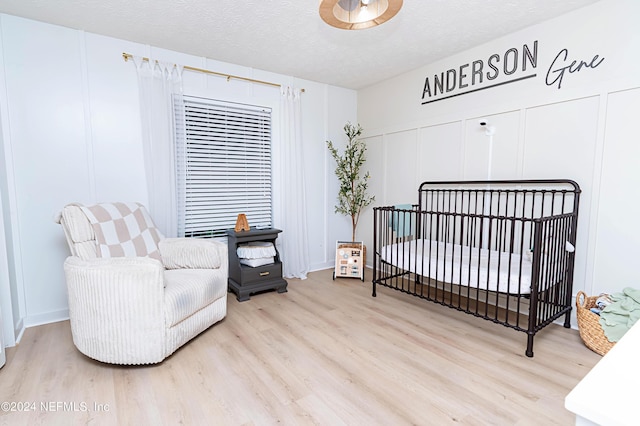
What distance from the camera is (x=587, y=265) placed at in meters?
2.31

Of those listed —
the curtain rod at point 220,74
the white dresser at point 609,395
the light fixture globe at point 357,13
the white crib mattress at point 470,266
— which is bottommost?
the white crib mattress at point 470,266

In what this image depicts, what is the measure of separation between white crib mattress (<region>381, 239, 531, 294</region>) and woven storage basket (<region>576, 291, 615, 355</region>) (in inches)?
16.8

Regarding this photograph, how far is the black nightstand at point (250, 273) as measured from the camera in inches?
122

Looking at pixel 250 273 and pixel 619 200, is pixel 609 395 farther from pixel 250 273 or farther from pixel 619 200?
pixel 250 273

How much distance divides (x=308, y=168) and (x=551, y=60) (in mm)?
2574

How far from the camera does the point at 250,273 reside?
3.15 metres

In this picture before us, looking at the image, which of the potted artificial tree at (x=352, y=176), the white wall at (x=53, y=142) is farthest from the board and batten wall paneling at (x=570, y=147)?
the white wall at (x=53, y=142)

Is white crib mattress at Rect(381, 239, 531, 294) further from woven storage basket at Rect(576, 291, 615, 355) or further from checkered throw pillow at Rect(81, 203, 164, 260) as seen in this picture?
checkered throw pillow at Rect(81, 203, 164, 260)

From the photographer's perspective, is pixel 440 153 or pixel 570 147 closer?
pixel 570 147

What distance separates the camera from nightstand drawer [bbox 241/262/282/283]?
3.13m

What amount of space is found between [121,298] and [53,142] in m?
1.64

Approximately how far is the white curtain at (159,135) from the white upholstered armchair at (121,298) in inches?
24.5

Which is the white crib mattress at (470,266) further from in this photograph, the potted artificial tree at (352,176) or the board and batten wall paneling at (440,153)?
the potted artificial tree at (352,176)

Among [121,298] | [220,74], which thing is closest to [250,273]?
[121,298]
